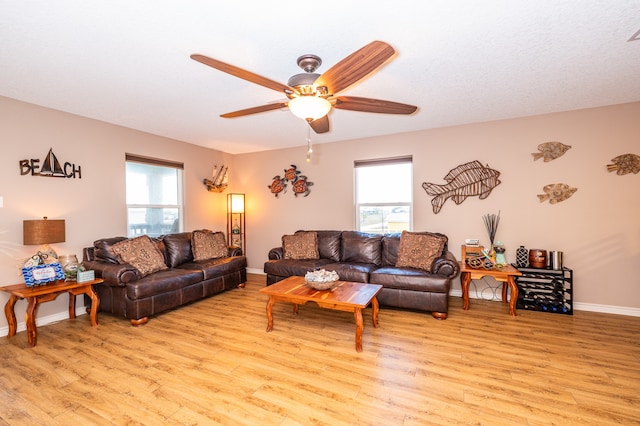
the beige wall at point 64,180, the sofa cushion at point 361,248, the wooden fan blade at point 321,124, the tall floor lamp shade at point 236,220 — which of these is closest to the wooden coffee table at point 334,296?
the sofa cushion at point 361,248

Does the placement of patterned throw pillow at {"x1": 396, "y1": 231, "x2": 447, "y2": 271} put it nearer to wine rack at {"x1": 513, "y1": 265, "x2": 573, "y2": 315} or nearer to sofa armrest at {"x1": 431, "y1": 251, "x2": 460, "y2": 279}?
sofa armrest at {"x1": 431, "y1": 251, "x2": 460, "y2": 279}

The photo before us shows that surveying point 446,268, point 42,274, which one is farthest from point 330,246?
point 42,274

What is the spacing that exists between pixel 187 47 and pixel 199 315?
9.41ft

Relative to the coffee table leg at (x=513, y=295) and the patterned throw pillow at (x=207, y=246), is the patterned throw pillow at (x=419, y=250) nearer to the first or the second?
the coffee table leg at (x=513, y=295)


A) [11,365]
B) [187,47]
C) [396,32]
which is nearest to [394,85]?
[396,32]

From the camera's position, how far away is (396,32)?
1983 millimetres

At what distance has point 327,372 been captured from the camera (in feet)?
7.43

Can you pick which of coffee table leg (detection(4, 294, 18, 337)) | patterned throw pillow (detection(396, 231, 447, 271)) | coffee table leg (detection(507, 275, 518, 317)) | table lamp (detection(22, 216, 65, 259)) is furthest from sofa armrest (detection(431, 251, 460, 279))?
coffee table leg (detection(4, 294, 18, 337))

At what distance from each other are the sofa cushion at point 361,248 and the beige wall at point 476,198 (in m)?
0.81

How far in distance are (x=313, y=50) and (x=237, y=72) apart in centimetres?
68

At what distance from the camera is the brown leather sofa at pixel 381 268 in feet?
11.1

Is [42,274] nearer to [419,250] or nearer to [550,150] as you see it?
[419,250]

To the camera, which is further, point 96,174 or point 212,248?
point 212,248

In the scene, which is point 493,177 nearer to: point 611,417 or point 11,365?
point 611,417
